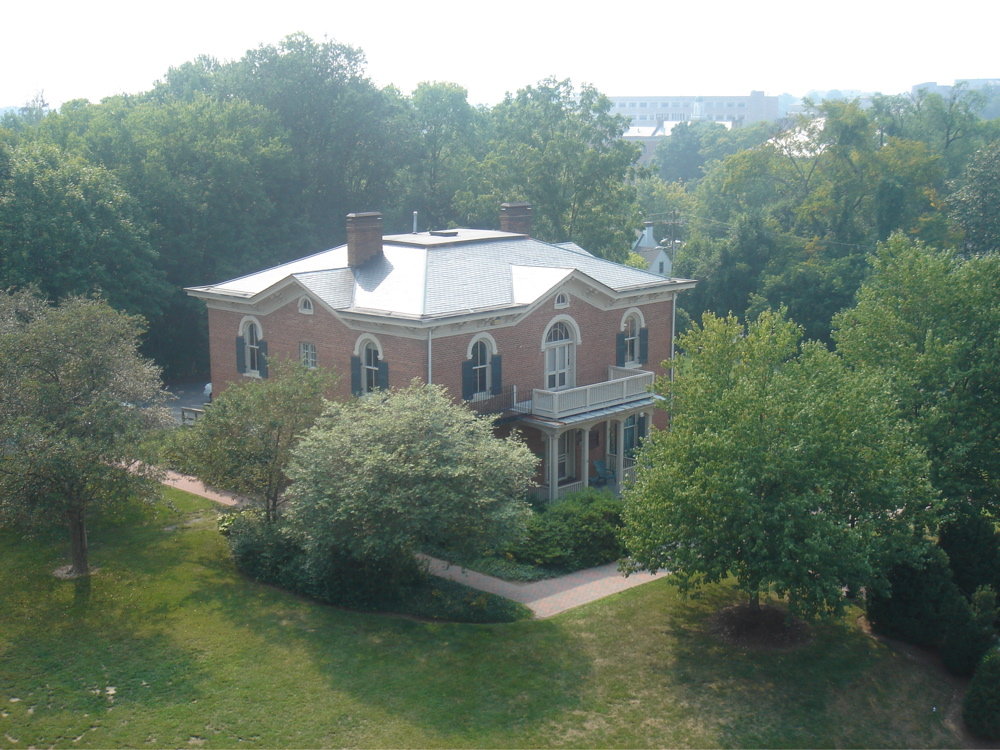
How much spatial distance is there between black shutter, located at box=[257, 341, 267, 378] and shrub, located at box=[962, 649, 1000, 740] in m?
21.8

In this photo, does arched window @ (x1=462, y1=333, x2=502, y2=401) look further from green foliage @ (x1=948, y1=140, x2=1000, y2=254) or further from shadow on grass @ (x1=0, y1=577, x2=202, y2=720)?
green foliage @ (x1=948, y1=140, x2=1000, y2=254)

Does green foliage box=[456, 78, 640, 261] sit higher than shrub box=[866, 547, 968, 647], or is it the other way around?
green foliage box=[456, 78, 640, 261]

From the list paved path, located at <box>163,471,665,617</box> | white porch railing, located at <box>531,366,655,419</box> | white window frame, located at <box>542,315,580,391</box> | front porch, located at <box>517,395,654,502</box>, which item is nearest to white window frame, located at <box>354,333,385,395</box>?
front porch, located at <box>517,395,654,502</box>

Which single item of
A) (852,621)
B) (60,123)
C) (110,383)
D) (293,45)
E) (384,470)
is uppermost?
(293,45)

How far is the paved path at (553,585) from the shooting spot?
74.5 feet

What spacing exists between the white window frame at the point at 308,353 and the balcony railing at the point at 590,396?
6.50 metres

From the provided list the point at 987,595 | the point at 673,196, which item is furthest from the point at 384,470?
the point at 673,196

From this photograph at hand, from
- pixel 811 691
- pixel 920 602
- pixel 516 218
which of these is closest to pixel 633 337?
pixel 516 218

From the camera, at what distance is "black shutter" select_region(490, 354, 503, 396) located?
2891 centimetres

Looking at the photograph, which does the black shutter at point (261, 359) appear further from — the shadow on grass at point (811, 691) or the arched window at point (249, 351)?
the shadow on grass at point (811, 691)

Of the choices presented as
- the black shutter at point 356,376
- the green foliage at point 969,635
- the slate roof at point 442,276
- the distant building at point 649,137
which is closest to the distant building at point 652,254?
the slate roof at point 442,276

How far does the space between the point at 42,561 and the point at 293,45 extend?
4289cm

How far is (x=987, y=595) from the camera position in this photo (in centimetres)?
2098

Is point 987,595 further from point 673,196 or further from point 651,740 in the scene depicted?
point 673,196
